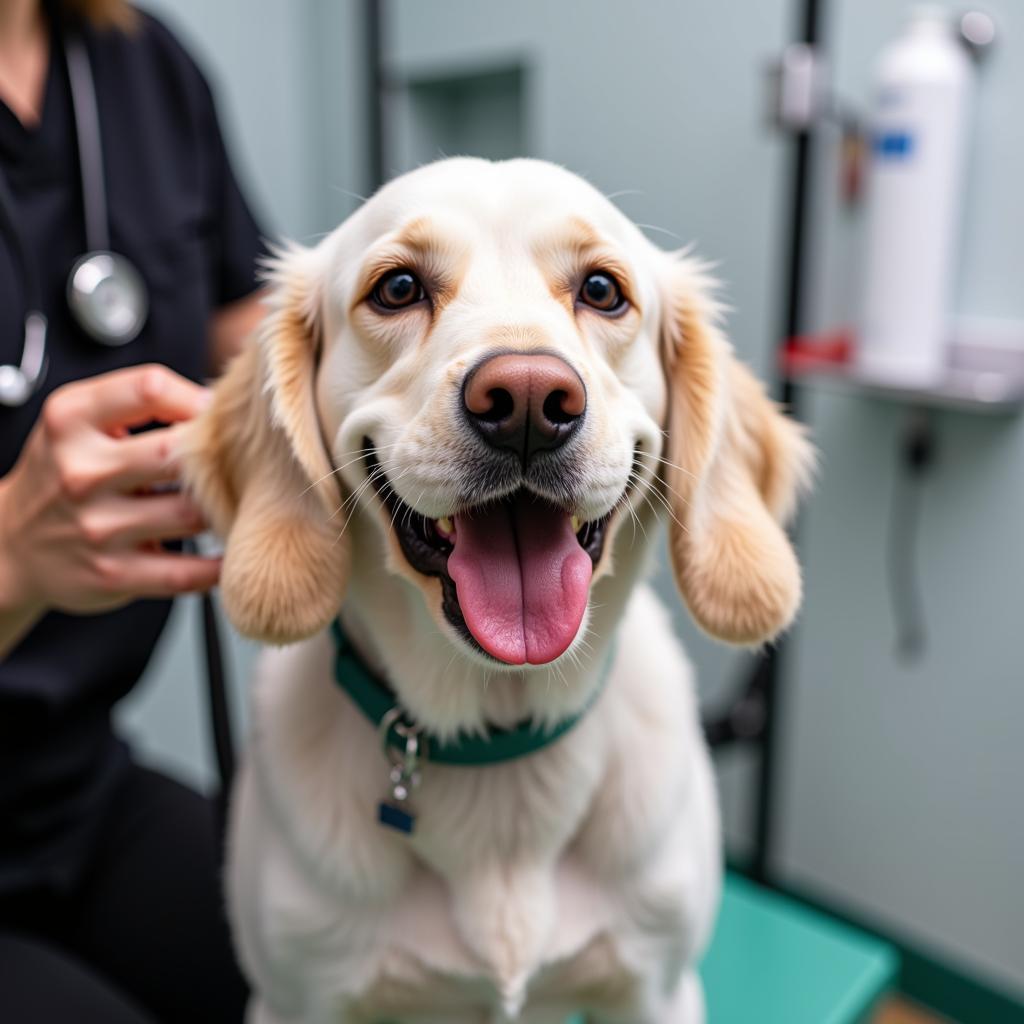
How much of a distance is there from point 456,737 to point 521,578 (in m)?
0.15

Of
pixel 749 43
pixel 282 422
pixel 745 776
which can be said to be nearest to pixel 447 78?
pixel 749 43

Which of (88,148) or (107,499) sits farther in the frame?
(88,148)

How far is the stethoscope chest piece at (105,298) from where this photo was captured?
3.06ft

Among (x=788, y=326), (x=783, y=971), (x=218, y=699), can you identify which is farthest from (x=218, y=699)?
(x=788, y=326)

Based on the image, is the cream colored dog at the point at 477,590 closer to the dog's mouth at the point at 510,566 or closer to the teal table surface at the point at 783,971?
the dog's mouth at the point at 510,566

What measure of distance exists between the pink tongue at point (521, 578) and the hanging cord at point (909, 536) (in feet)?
3.65

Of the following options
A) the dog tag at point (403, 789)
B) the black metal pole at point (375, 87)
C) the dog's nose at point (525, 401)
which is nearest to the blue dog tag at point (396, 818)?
the dog tag at point (403, 789)

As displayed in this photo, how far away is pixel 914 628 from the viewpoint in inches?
63.5

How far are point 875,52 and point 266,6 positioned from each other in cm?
120

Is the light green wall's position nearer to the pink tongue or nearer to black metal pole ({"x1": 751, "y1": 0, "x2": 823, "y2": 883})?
black metal pole ({"x1": 751, "y1": 0, "x2": 823, "y2": 883})

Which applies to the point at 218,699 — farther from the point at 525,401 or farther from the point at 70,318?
the point at 525,401

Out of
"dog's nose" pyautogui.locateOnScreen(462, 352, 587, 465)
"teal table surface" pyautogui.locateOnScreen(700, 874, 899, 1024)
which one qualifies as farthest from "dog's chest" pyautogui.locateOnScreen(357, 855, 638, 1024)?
"teal table surface" pyautogui.locateOnScreen(700, 874, 899, 1024)

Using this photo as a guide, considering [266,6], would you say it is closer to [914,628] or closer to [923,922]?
[914,628]

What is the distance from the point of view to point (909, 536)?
5.18ft
